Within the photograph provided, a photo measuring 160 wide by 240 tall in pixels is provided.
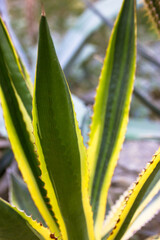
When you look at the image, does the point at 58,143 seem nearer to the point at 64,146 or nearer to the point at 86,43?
the point at 64,146

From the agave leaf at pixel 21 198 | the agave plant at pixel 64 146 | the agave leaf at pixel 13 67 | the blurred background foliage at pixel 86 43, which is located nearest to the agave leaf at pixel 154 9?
the agave plant at pixel 64 146

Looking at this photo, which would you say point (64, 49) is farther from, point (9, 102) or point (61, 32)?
point (61, 32)

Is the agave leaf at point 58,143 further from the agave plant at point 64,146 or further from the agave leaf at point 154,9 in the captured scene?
the agave leaf at point 154,9

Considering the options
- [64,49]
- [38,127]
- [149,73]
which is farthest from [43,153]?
[149,73]

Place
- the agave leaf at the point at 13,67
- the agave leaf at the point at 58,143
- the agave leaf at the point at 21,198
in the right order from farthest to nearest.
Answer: the agave leaf at the point at 21,198, the agave leaf at the point at 13,67, the agave leaf at the point at 58,143

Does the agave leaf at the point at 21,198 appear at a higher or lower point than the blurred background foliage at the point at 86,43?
higher

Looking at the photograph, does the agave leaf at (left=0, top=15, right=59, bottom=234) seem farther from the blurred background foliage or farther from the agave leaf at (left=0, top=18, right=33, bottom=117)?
the blurred background foliage
